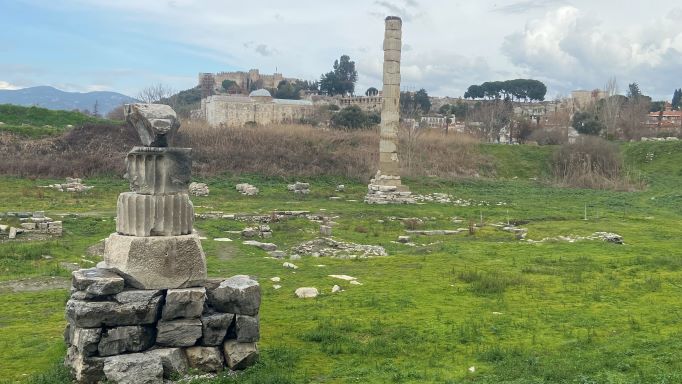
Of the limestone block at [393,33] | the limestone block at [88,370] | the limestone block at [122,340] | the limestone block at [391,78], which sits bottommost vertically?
the limestone block at [88,370]

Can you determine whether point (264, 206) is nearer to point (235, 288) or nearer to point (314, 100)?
point (235, 288)

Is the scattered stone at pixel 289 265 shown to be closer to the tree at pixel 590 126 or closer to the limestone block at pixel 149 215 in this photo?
the limestone block at pixel 149 215

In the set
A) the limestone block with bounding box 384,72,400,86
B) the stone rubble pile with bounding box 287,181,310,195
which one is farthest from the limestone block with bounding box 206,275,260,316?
the limestone block with bounding box 384,72,400,86

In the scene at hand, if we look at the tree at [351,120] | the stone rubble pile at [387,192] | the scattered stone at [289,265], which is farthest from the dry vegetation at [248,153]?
the scattered stone at [289,265]

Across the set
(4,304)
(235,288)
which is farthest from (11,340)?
(235,288)

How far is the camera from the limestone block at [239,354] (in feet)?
27.4

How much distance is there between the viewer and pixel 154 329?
8.28 m

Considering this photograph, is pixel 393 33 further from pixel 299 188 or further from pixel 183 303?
pixel 183 303

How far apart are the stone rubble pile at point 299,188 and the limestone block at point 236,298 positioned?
26450mm

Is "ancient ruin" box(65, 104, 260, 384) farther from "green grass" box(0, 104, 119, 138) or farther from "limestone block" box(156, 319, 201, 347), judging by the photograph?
"green grass" box(0, 104, 119, 138)

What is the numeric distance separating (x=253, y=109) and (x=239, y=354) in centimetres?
7281

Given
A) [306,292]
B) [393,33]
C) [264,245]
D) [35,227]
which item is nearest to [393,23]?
[393,33]

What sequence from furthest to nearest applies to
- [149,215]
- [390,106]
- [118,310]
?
1. [390,106]
2. [149,215]
3. [118,310]

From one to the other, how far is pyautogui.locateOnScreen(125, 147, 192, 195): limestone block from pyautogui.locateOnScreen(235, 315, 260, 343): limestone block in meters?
1.84
